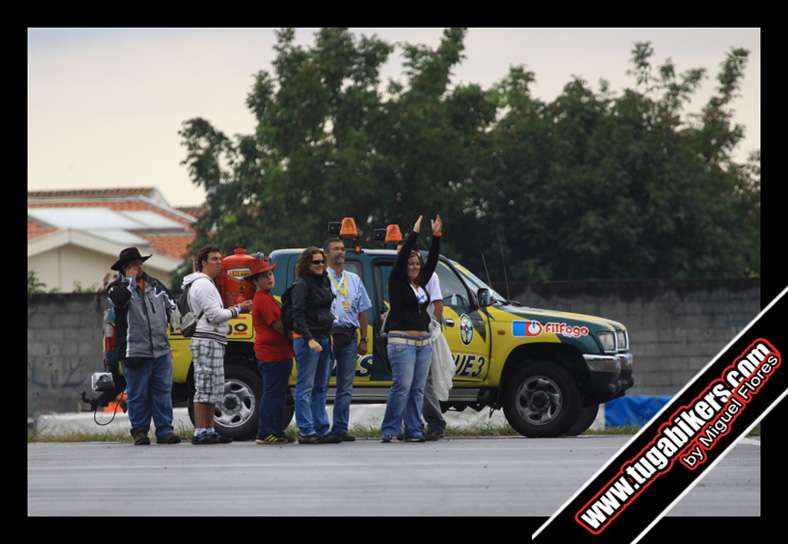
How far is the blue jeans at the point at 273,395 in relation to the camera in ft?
47.6

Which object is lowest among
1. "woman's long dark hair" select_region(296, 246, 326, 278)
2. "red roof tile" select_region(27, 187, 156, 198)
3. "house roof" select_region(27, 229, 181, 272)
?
"woman's long dark hair" select_region(296, 246, 326, 278)

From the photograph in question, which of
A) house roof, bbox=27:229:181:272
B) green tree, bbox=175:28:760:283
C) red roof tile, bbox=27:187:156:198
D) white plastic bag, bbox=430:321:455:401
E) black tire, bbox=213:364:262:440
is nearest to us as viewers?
white plastic bag, bbox=430:321:455:401

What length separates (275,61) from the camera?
34.8 metres

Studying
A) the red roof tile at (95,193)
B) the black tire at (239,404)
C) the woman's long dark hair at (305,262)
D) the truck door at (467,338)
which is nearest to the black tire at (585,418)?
the truck door at (467,338)

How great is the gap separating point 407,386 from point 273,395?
1.19m

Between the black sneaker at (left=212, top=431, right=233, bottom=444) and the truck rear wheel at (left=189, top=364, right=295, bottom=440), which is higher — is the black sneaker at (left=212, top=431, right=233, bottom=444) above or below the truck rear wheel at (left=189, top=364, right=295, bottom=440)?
below

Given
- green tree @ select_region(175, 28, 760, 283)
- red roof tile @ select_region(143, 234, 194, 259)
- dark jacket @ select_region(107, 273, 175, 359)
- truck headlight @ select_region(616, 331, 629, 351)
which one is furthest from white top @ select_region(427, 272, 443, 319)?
red roof tile @ select_region(143, 234, 194, 259)

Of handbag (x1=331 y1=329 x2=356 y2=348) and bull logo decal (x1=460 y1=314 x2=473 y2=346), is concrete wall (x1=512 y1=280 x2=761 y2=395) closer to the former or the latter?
bull logo decal (x1=460 y1=314 x2=473 y2=346)

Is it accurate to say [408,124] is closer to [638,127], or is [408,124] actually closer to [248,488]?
[638,127]

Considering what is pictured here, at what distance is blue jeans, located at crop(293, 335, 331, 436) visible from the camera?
14344mm

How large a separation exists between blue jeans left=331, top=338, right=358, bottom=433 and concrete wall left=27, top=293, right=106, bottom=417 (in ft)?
30.9

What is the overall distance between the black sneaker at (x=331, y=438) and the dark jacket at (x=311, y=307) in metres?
0.90


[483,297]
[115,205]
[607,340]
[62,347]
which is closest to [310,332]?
[483,297]

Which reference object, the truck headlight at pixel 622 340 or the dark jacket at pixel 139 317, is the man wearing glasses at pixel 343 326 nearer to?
the dark jacket at pixel 139 317
